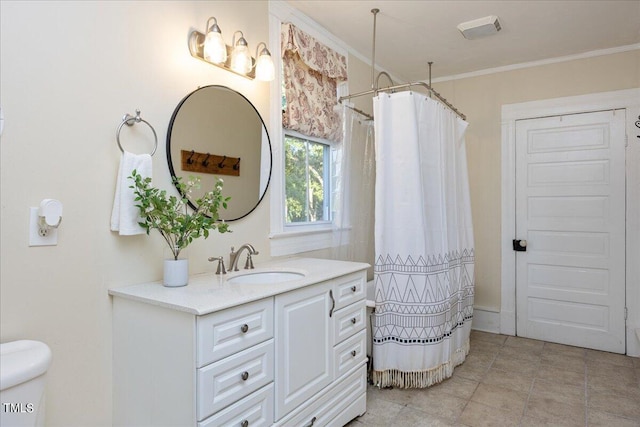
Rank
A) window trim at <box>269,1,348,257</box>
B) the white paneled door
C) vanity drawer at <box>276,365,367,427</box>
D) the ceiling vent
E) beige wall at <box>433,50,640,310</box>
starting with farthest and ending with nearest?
1. beige wall at <box>433,50,640,310</box>
2. the white paneled door
3. the ceiling vent
4. window trim at <box>269,1,348,257</box>
5. vanity drawer at <box>276,365,367,427</box>

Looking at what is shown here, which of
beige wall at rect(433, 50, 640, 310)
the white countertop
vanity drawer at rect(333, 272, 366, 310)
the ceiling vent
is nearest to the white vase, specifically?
the white countertop

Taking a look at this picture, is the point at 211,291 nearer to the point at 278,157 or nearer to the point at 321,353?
the point at 321,353

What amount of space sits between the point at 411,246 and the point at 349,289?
583 mm

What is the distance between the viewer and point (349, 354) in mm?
1982

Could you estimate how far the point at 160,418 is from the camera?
4.35 feet

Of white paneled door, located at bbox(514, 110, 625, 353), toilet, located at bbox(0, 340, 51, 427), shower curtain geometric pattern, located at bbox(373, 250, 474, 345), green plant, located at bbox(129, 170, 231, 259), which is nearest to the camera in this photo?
toilet, located at bbox(0, 340, 51, 427)

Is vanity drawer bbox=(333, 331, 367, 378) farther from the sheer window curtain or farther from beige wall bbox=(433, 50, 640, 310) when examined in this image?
beige wall bbox=(433, 50, 640, 310)

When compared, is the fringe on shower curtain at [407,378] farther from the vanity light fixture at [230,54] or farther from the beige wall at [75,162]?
the vanity light fixture at [230,54]

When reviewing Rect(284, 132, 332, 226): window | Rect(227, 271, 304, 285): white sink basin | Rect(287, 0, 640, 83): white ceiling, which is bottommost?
Rect(227, 271, 304, 285): white sink basin

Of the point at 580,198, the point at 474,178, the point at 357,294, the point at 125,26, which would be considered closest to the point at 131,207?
the point at 125,26

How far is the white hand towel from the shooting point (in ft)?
4.83

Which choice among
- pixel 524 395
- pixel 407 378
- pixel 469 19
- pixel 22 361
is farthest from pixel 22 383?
pixel 469 19

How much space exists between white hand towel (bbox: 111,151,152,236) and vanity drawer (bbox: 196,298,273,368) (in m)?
0.51

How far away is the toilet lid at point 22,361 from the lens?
104cm
